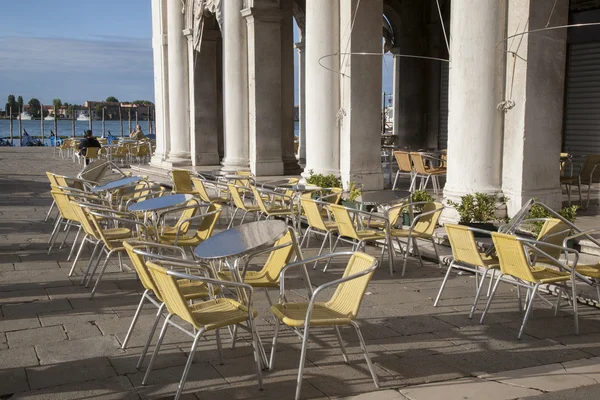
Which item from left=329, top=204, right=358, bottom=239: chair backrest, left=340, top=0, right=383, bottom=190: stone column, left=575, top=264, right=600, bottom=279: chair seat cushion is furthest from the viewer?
left=340, top=0, right=383, bottom=190: stone column

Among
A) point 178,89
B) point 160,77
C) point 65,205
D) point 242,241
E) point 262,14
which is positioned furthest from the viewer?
point 160,77

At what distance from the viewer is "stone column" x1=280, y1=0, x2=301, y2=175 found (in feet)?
51.8

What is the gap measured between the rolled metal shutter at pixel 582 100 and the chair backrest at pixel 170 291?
12448 mm

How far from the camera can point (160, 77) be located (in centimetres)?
2106

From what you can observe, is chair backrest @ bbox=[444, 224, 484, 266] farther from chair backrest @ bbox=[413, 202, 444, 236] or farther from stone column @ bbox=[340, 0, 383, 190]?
stone column @ bbox=[340, 0, 383, 190]

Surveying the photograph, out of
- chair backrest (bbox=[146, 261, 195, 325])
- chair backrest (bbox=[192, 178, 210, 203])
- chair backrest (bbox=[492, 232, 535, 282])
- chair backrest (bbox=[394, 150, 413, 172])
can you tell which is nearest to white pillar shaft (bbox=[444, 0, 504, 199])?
chair backrest (bbox=[492, 232, 535, 282])

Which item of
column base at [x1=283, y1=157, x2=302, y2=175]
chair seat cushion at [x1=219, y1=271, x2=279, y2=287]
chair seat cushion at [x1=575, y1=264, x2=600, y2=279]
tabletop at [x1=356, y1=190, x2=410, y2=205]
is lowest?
chair seat cushion at [x1=575, y1=264, x2=600, y2=279]

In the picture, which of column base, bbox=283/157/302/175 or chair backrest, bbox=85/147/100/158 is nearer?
column base, bbox=283/157/302/175

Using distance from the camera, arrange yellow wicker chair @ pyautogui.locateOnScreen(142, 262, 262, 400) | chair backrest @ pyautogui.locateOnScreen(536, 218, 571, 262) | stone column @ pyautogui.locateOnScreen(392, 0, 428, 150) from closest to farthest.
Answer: yellow wicker chair @ pyautogui.locateOnScreen(142, 262, 262, 400), chair backrest @ pyautogui.locateOnScreen(536, 218, 571, 262), stone column @ pyautogui.locateOnScreen(392, 0, 428, 150)

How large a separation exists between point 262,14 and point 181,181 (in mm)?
4513

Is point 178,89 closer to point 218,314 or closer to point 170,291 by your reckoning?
point 218,314

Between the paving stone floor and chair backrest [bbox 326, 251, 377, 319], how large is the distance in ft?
1.47

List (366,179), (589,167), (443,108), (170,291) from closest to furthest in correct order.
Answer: (170,291)
(589,167)
(366,179)
(443,108)

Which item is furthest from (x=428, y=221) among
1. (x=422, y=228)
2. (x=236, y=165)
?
(x=236, y=165)
